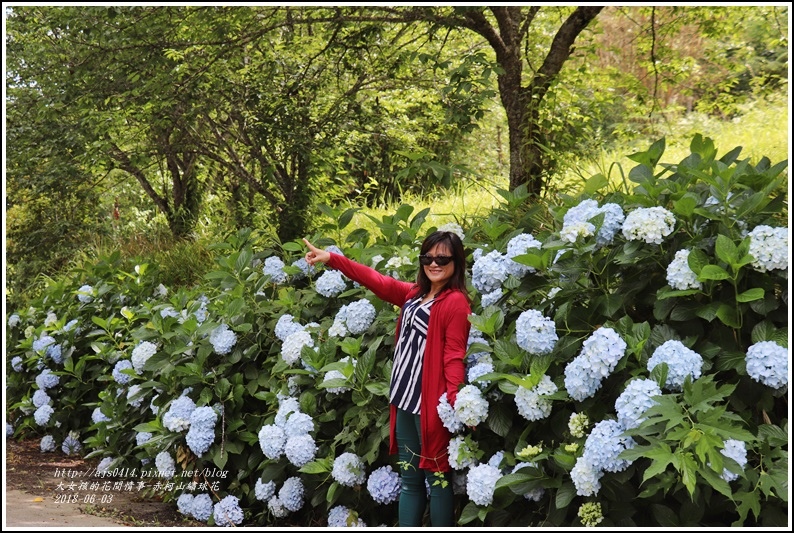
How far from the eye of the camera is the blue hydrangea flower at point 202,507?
4.20m

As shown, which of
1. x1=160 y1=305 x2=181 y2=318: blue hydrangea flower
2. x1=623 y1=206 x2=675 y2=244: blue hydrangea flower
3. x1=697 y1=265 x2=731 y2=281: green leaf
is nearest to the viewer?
x1=697 y1=265 x2=731 y2=281: green leaf

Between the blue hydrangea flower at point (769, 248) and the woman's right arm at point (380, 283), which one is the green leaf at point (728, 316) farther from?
the woman's right arm at point (380, 283)

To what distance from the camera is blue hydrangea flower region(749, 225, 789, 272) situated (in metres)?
2.76

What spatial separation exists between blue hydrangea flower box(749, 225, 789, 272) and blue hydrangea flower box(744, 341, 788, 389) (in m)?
0.27

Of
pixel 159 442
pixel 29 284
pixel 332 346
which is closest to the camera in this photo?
pixel 332 346

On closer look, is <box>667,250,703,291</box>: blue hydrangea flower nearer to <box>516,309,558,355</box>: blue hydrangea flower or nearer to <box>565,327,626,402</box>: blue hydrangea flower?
<box>565,327,626,402</box>: blue hydrangea flower

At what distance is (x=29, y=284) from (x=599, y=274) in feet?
30.7

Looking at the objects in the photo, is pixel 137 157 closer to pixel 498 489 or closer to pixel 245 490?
pixel 245 490

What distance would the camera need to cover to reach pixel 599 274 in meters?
3.14

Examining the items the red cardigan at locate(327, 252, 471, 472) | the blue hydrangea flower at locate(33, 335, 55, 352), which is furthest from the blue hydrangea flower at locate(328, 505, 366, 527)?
the blue hydrangea flower at locate(33, 335, 55, 352)

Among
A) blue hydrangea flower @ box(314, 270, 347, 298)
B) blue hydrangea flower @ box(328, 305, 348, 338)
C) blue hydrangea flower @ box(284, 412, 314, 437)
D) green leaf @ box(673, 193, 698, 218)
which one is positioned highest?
green leaf @ box(673, 193, 698, 218)

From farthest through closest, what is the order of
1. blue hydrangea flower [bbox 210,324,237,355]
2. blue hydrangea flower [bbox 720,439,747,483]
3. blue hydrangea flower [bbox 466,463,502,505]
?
blue hydrangea flower [bbox 210,324,237,355] < blue hydrangea flower [bbox 466,463,502,505] < blue hydrangea flower [bbox 720,439,747,483]

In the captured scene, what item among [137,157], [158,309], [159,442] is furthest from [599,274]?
[137,157]

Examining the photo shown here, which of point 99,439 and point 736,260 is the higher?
point 736,260
